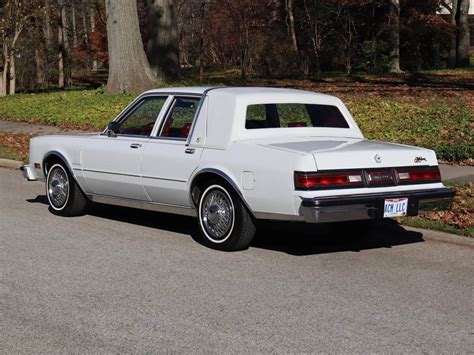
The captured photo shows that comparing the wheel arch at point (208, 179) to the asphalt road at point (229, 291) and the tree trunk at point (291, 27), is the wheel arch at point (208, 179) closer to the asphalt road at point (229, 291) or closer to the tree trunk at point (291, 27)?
the asphalt road at point (229, 291)

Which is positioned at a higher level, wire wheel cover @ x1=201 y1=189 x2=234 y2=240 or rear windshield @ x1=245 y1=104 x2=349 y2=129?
rear windshield @ x1=245 y1=104 x2=349 y2=129

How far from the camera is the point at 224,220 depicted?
7.79 metres

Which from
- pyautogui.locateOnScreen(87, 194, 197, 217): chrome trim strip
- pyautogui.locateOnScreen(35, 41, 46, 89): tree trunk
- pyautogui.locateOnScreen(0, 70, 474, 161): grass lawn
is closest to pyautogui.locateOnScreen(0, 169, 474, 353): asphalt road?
pyautogui.locateOnScreen(87, 194, 197, 217): chrome trim strip

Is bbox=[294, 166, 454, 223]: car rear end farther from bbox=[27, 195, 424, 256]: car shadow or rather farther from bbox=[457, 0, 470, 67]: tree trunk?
bbox=[457, 0, 470, 67]: tree trunk

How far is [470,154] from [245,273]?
7157 mm

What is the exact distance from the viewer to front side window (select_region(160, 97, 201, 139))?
8.37 m

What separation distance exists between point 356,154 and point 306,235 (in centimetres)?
168

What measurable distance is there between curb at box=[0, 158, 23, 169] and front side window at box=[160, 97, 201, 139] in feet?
22.5

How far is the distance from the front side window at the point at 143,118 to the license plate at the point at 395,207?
2.60 metres

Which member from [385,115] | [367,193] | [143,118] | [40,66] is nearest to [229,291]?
[367,193]

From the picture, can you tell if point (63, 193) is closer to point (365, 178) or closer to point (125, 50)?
point (365, 178)

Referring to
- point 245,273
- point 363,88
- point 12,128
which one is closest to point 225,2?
point 363,88

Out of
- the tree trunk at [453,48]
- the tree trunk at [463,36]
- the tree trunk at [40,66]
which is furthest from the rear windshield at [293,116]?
the tree trunk at [40,66]

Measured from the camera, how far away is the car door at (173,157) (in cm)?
806
